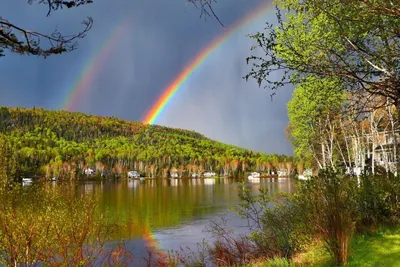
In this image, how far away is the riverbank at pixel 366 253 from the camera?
23.9 feet

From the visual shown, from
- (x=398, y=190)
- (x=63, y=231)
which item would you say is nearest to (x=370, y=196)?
(x=398, y=190)

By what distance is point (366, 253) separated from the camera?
7836 millimetres

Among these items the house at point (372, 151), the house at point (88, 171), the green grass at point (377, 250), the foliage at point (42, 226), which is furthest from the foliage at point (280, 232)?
the house at point (88, 171)

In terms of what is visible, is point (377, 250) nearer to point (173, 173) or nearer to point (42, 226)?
point (42, 226)

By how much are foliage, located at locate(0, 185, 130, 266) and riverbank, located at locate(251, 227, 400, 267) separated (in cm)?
466

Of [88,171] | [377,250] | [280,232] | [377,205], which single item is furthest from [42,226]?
[88,171]

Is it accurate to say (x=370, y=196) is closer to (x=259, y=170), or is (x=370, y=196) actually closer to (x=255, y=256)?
(x=255, y=256)

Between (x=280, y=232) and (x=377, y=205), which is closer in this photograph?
(x=377, y=205)

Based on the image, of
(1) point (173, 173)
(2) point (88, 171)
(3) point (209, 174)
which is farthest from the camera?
(1) point (173, 173)

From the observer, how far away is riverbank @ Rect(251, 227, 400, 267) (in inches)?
286

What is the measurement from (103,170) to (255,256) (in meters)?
170

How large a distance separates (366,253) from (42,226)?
7.64 meters

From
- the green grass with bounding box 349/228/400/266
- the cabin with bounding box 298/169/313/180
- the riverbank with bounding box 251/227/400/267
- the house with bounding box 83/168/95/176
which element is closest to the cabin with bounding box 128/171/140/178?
the house with bounding box 83/168/95/176

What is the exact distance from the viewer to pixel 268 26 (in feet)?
23.6
